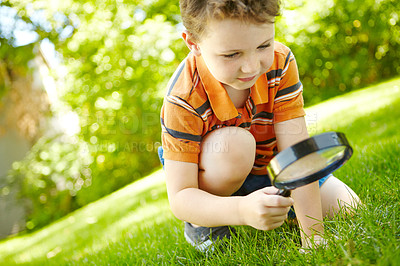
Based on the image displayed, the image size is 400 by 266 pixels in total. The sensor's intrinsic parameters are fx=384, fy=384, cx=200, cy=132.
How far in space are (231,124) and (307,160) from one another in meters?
0.74

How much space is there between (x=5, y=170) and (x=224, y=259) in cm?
945

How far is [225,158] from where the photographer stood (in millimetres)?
1785

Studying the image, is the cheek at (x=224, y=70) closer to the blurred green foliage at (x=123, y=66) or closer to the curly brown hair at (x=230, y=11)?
the curly brown hair at (x=230, y=11)

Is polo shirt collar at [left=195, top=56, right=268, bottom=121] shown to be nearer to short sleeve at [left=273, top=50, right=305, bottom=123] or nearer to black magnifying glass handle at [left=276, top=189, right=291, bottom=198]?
short sleeve at [left=273, top=50, right=305, bottom=123]

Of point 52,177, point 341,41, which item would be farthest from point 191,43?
point 52,177

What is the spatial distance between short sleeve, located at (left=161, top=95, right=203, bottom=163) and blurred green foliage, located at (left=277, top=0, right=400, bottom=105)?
22.3 feet

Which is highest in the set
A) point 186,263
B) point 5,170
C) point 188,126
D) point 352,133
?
point 188,126

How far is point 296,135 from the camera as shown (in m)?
1.94

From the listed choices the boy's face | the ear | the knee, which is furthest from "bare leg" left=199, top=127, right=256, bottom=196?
the ear

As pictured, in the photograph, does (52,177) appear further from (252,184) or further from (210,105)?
(210,105)

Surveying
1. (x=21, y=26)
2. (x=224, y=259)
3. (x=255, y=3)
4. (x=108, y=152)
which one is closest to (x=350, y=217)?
(x=224, y=259)

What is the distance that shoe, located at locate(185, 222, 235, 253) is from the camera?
1.98m

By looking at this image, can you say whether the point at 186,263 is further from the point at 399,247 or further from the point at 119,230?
the point at 119,230

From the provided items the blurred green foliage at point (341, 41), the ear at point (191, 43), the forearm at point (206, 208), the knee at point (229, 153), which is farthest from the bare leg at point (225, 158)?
the blurred green foliage at point (341, 41)
